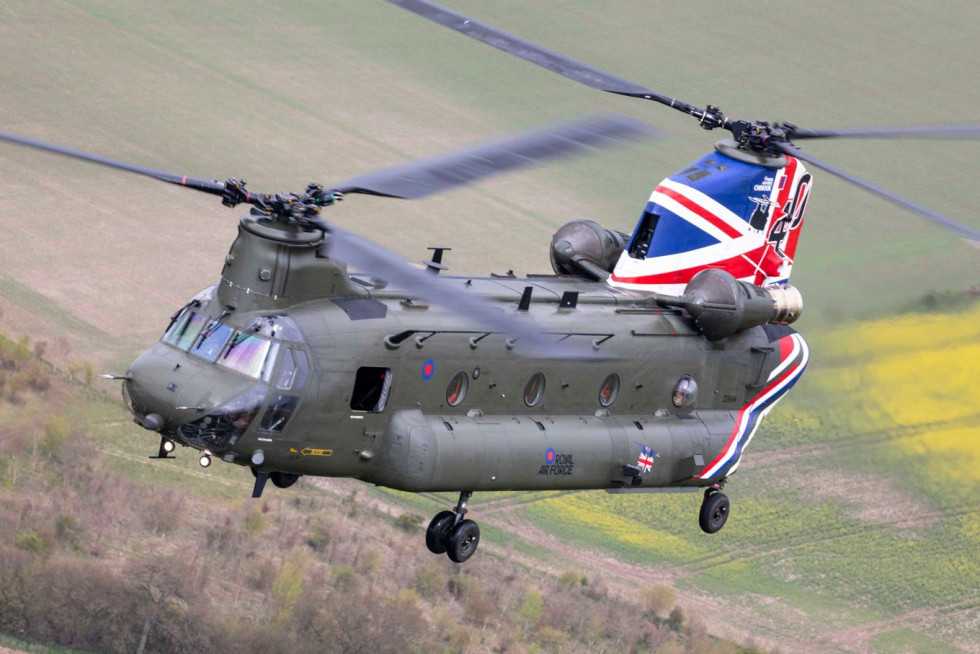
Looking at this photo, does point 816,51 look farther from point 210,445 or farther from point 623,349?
point 210,445

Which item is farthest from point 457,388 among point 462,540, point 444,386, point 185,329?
point 185,329

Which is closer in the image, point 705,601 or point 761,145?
point 761,145

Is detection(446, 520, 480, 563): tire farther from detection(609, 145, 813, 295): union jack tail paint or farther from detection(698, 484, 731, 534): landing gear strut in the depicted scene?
detection(609, 145, 813, 295): union jack tail paint

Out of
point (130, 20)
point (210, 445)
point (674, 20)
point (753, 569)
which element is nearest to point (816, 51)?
point (674, 20)

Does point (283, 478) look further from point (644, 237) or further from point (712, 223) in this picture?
point (712, 223)

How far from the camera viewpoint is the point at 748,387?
106 ft

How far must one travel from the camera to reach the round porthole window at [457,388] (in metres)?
28.3

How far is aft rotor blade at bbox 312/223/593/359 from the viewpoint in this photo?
23.3 metres

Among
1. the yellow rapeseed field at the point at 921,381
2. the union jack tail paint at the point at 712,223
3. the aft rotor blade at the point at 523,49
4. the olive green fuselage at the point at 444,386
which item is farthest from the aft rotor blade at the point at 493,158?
the yellow rapeseed field at the point at 921,381

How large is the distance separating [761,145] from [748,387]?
4.02 meters

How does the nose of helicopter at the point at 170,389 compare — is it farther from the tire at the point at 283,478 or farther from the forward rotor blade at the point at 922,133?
the forward rotor blade at the point at 922,133

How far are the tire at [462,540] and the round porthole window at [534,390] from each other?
6.68ft

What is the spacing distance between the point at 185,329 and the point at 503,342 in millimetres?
4725

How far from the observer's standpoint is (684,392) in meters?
31.2
